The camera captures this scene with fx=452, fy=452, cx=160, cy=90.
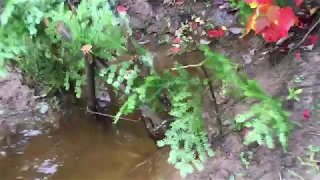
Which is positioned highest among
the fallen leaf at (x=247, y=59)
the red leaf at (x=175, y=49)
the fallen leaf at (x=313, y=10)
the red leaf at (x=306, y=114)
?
the fallen leaf at (x=313, y=10)

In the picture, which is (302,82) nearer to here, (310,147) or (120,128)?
(310,147)

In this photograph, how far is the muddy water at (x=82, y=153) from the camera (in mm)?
2617

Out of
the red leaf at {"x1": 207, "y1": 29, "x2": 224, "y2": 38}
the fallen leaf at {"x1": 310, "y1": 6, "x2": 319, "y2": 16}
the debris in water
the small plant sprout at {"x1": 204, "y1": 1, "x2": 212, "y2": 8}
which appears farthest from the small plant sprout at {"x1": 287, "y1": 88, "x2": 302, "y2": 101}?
the debris in water

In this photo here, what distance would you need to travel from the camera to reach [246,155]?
2.39 metres

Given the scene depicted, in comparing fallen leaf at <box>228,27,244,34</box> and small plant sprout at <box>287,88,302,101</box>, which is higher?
fallen leaf at <box>228,27,244,34</box>

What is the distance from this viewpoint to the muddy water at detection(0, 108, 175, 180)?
2617 millimetres

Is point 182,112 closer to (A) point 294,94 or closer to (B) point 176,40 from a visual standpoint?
(A) point 294,94

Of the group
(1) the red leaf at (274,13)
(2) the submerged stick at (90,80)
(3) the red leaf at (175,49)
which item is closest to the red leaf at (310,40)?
(1) the red leaf at (274,13)

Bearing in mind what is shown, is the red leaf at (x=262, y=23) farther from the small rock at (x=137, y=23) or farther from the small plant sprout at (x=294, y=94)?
the small rock at (x=137, y=23)

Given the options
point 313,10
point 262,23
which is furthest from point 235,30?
point 262,23

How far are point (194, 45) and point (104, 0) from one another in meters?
1.42

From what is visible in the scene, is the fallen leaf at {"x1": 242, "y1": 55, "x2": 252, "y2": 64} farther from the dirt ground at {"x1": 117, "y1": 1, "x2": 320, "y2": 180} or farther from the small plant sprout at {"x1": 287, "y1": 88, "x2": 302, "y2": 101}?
the small plant sprout at {"x1": 287, "y1": 88, "x2": 302, "y2": 101}

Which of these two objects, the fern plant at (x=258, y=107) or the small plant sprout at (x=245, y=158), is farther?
the small plant sprout at (x=245, y=158)

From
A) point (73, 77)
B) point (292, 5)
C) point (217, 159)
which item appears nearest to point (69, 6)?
point (73, 77)
